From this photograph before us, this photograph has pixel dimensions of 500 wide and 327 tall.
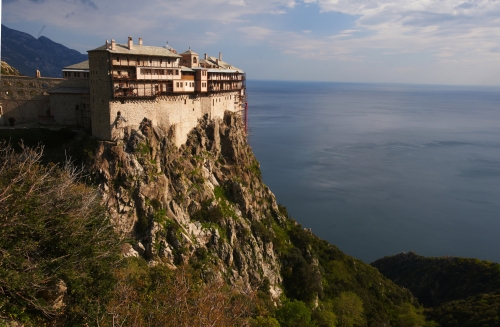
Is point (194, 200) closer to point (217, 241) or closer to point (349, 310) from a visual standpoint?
point (217, 241)

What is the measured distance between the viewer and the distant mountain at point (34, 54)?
12231 centimetres

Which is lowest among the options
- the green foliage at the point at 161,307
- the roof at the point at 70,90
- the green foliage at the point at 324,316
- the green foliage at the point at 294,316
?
the green foliage at the point at 324,316

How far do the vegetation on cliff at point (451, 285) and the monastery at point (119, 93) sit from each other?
40.5 m

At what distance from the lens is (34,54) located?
13712cm

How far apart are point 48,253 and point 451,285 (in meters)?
60.2

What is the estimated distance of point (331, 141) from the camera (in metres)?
148

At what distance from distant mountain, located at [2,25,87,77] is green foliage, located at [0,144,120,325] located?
374 feet

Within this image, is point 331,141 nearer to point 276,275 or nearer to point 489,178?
point 489,178

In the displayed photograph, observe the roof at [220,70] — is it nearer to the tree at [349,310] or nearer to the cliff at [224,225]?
the cliff at [224,225]

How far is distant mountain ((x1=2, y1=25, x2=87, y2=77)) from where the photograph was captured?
122312mm

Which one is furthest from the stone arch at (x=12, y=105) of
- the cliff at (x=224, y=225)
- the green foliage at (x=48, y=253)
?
the green foliage at (x=48, y=253)

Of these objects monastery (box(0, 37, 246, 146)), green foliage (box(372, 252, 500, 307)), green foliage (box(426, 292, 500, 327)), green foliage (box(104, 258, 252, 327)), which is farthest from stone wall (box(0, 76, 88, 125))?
green foliage (box(372, 252, 500, 307))

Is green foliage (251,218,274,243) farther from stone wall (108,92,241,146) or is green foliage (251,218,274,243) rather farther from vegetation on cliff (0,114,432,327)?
stone wall (108,92,241,146)

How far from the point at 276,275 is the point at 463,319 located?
2404cm
